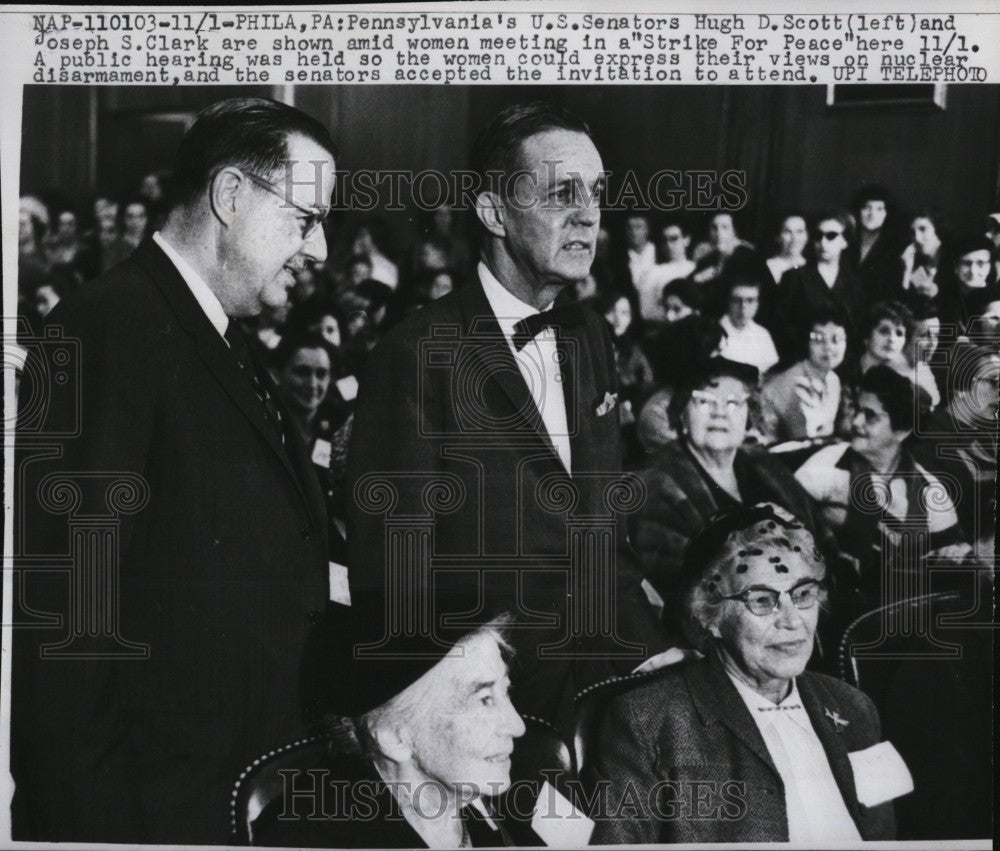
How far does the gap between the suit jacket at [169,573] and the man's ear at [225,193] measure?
0.19 metres

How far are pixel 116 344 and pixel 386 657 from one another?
106 cm

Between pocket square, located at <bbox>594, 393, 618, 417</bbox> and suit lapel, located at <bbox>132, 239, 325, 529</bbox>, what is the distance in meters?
0.80

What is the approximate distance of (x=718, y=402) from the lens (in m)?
3.01

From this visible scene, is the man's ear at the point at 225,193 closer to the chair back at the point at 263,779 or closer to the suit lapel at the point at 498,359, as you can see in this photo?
the suit lapel at the point at 498,359

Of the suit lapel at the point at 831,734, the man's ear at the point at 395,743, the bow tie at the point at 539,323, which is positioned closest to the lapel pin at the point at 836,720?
the suit lapel at the point at 831,734

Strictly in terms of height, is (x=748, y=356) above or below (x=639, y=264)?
below

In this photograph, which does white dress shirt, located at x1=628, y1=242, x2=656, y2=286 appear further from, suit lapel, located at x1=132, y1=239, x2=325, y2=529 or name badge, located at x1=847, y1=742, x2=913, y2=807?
name badge, located at x1=847, y1=742, x2=913, y2=807

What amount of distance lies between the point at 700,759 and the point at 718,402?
3.10 ft

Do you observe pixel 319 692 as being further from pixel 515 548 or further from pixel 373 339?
pixel 373 339

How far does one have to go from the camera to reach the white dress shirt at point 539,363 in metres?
2.98

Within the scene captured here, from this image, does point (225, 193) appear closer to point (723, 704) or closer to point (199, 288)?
point (199, 288)

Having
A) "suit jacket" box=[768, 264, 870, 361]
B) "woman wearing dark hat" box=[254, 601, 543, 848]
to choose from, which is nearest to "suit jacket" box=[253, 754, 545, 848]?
"woman wearing dark hat" box=[254, 601, 543, 848]

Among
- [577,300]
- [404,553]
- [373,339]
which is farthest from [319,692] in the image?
[577,300]

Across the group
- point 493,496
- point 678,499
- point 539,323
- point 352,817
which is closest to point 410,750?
point 352,817
